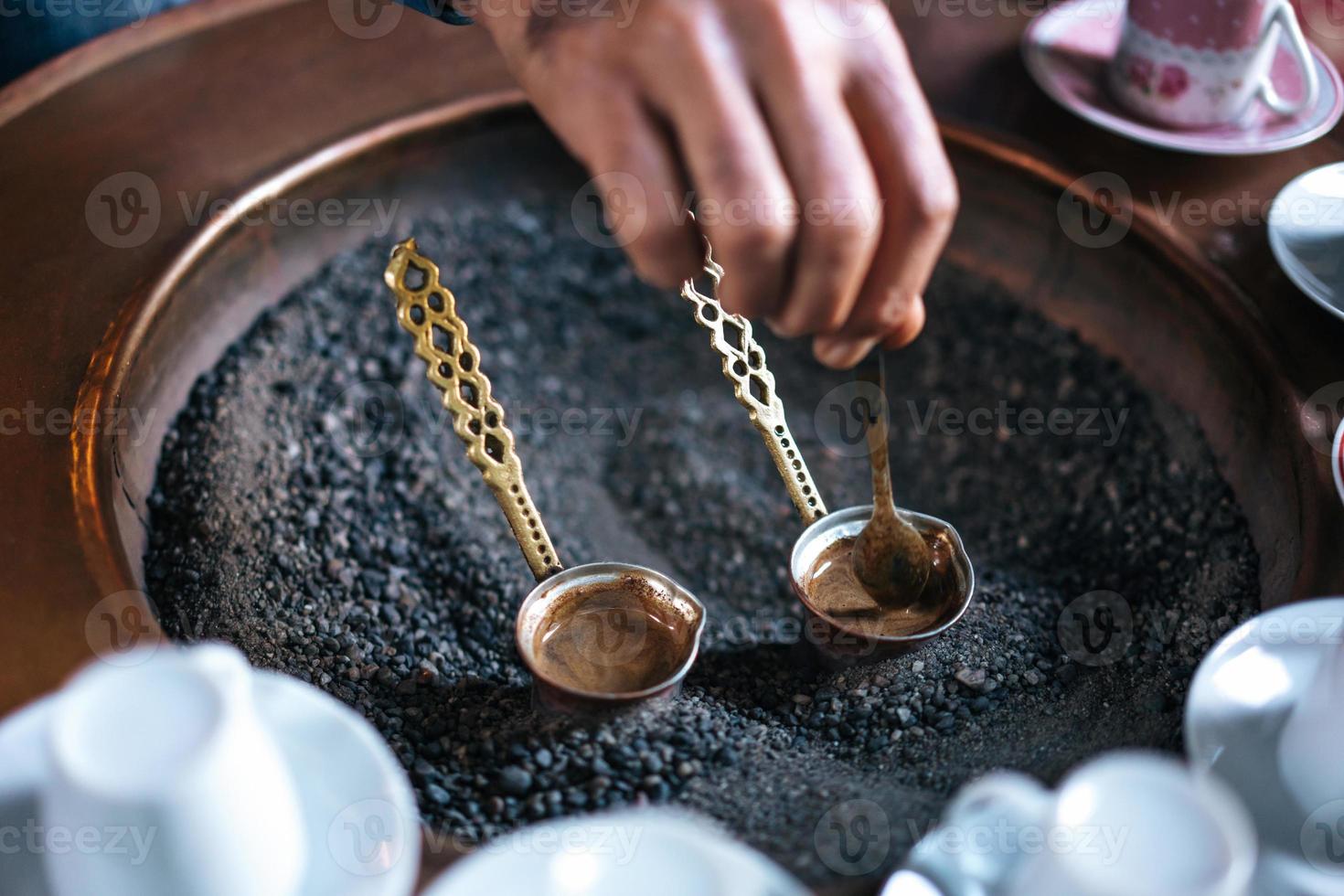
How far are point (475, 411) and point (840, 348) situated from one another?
347mm

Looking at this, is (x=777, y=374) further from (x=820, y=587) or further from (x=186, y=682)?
(x=186, y=682)

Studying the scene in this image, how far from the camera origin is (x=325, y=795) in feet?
1.99

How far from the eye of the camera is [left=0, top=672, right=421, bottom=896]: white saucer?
575mm

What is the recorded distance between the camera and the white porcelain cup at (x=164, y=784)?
48 centimetres

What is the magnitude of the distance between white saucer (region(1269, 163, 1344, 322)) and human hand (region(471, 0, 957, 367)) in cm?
55

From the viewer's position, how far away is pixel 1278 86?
1307 millimetres

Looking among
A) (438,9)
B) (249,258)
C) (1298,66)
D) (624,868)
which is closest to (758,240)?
(624,868)

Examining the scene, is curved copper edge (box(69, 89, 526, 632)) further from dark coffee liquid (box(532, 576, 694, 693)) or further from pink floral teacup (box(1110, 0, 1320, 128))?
pink floral teacup (box(1110, 0, 1320, 128))

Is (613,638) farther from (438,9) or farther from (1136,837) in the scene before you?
(438,9)

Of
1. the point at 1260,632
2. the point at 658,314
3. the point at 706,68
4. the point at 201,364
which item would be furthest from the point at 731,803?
the point at 658,314

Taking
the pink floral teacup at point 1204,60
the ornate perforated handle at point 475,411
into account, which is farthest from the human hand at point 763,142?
the pink floral teacup at point 1204,60

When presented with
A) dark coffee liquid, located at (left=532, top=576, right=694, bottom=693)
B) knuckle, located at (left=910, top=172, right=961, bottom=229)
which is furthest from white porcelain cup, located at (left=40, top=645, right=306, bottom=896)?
knuckle, located at (left=910, top=172, right=961, bottom=229)

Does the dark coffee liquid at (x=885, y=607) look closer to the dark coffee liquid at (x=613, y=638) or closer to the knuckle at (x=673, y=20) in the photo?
the dark coffee liquid at (x=613, y=638)

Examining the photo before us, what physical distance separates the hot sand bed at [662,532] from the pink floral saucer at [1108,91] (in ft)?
0.81
